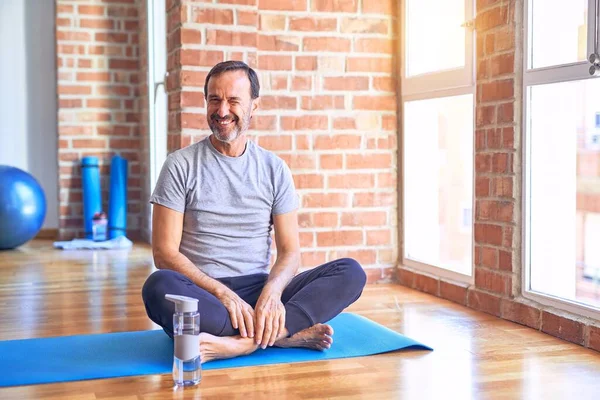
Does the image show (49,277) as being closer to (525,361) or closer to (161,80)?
(161,80)

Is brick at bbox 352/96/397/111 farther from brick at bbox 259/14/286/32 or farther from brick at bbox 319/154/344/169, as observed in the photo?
brick at bbox 259/14/286/32

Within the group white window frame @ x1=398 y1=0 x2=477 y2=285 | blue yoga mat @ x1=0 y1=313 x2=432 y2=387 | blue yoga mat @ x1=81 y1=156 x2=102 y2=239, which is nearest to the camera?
blue yoga mat @ x1=0 y1=313 x2=432 y2=387

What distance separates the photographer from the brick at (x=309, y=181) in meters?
4.12

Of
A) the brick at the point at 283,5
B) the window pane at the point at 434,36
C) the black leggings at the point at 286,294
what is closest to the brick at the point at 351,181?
the window pane at the point at 434,36

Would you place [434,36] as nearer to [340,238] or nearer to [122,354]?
[340,238]

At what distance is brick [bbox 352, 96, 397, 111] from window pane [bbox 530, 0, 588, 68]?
1.13m

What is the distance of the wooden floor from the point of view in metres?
2.38

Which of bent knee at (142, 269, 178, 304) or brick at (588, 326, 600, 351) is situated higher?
bent knee at (142, 269, 178, 304)

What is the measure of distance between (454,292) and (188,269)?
1434 mm

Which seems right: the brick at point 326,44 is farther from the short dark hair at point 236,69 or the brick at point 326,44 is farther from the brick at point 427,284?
Answer: the short dark hair at point 236,69

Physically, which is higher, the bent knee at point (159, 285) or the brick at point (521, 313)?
the bent knee at point (159, 285)

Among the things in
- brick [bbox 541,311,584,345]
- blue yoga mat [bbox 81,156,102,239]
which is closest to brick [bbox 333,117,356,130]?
brick [bbox 541,311,584,345]

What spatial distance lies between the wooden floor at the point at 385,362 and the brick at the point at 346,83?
0.98 meters

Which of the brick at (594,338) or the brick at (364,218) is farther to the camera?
the brick at (364,218)
